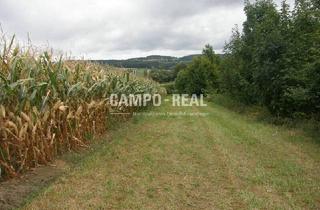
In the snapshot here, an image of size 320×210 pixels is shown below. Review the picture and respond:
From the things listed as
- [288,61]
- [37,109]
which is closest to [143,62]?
[288,61]

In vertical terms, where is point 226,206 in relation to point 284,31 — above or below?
below

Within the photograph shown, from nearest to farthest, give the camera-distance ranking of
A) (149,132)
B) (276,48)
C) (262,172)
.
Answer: (262,172)
(149,132)
(276,48)

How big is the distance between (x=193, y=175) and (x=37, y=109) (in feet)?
9.02

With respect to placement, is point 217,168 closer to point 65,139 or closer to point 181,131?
point 65,139

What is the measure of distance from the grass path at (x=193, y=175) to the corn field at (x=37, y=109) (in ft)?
1.98

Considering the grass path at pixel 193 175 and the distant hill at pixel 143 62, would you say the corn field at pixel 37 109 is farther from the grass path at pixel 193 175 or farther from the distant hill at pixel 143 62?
the distant hill at pixel 143 62

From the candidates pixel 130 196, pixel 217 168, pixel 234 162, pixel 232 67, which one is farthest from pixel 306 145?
pixel 232 67

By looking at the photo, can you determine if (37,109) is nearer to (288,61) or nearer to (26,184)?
(26,184)

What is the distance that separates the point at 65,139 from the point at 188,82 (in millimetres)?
41183

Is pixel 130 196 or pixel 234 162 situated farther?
pixel 234 162

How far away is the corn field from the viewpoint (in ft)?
16.8

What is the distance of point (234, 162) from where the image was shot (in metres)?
6.82

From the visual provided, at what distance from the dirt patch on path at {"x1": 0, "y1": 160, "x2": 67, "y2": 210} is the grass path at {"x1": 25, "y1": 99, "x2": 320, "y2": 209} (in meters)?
0.17

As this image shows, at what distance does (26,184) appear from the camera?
4.96 m
